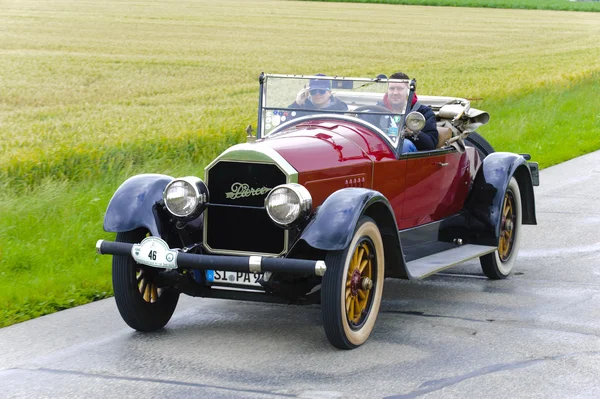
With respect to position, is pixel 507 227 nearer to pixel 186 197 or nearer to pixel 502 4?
pixel 186 197

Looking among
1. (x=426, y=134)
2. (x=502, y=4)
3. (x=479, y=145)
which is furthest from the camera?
(x=502, y=4)

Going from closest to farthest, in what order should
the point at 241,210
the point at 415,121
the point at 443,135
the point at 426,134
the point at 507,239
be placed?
the point at 241,210 < the point at 415,121 < the point at 426,134 < the point at 443,135 < the point at 507,239

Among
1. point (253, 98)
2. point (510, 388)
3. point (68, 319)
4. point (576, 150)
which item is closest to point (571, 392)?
point (510, 388)

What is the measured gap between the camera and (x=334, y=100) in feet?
23.8

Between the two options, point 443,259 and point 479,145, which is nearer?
point 443,259

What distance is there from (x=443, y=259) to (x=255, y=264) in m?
2.12

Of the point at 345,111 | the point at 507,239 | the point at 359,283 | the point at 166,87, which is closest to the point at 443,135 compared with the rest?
the point at 345,111

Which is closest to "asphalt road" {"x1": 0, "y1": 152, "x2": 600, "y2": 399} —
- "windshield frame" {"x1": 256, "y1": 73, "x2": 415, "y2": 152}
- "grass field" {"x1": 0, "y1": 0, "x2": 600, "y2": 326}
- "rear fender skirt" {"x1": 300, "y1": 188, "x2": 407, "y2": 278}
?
"rear fender skirt" {"x1": 300, "y1": 188, "x2": 407, "y2": 278}

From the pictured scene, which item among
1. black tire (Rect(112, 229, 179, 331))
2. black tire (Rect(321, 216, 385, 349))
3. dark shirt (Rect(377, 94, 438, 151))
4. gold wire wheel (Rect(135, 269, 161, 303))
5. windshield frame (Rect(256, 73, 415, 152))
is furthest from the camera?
dark shirt (Rect(377, 94, 438, 151))

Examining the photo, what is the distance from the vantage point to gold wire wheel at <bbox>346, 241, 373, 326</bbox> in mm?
5879

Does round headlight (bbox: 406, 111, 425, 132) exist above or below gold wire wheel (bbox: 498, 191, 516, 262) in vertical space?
above

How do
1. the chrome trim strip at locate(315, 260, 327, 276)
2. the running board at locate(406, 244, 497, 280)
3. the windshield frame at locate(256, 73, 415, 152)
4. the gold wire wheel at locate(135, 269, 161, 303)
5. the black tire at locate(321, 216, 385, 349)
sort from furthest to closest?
the windshield frame at locate(256, 73, 415, 152)
the running board at locate(406, 244, 497, 280)
the gold wire wheel at locate(135, 269, 161, 303)
the black tire at locate(321, 216, 385, 349)
the chrome trim strip at locate(315, 260, 327, 276)

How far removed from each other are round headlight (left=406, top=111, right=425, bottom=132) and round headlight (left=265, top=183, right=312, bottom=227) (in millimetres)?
1380

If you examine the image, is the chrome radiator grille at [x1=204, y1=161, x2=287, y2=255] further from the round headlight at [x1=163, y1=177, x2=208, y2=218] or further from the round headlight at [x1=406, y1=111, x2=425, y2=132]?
the round headlight at [x1=406, y1=111, x2=425, y2=132]
